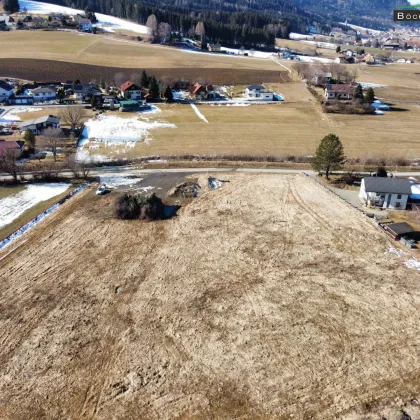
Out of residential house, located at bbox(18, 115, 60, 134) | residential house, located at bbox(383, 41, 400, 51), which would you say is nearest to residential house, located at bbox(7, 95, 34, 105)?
residential house, located at bbox(18, 115, 60, 134)

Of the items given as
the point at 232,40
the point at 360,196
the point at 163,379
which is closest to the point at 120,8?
the point at 232,40

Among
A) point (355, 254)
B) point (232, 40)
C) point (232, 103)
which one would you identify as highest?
point (232, 40)

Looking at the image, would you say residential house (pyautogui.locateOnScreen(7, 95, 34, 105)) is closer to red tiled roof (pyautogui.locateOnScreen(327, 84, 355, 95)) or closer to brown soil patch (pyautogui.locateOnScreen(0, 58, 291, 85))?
brown soil patch (pyautogui.locateOnScreen(0, 58, 291, 85))

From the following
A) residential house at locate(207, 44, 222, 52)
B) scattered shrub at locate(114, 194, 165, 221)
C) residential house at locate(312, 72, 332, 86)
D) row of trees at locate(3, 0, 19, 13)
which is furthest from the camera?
row of trees at locate(3, 0, 19, 13)

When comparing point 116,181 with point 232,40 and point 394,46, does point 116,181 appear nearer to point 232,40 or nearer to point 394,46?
point 232,40

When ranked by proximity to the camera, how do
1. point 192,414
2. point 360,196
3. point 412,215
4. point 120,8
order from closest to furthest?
1. point 192,414
2. point 412,215
3. point 360,196
4. point 120,8

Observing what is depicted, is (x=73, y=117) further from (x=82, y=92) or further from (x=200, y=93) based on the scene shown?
(x=200, y=93)

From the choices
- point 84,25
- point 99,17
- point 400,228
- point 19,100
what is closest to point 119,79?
point 19,100
